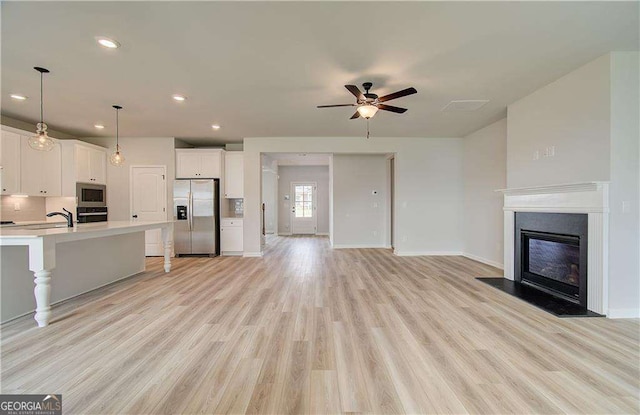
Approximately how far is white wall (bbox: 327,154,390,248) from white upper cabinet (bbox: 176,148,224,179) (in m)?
3.02

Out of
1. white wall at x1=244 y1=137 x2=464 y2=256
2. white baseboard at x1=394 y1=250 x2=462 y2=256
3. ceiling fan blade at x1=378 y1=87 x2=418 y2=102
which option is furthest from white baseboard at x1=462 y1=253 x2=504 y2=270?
ceiling fan blade at x1=378 y1=87 x2=418 y2=102

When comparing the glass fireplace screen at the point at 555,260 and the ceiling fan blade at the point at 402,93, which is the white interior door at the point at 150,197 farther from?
the glass fireplace screen at the point at 555,260

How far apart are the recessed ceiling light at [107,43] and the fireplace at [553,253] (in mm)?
5099

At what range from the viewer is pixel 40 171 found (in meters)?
4.83

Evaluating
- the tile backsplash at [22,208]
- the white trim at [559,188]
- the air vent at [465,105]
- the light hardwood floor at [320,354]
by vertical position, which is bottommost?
the light hardwood floor at [320,354]

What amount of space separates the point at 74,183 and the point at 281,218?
6770mm

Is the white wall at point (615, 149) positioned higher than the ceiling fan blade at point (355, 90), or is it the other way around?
the ceiling fan blade at point (355, 90)

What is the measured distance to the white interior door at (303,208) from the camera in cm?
1099

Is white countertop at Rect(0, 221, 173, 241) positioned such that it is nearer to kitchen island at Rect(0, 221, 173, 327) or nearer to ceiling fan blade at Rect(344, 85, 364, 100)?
kitchen island at Rect(0, 221, 173, 327)

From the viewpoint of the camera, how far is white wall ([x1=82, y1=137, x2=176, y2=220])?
596 centimetres

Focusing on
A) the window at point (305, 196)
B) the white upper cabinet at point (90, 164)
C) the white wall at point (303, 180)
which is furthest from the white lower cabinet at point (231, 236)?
the window at point (305, 196)

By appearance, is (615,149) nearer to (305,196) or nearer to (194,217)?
(194,217)

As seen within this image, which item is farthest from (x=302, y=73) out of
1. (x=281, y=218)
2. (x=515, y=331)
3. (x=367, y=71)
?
(x=281, y=218)

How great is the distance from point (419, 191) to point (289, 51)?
4629mm
